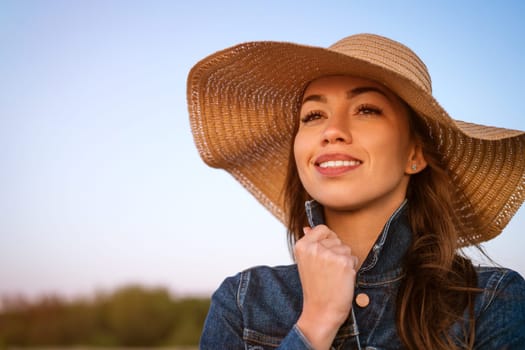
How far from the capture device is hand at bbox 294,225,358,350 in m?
1.98

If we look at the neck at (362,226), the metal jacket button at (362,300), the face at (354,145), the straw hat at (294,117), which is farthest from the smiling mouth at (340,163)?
the metal jacket button at (362,300)

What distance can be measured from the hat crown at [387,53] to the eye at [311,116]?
0.82 feet

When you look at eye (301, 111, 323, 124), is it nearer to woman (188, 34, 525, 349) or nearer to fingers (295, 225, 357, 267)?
woman (188, 34, 525, 349)

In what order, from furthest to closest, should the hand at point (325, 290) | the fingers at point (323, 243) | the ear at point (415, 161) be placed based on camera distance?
1. the ear at point (415, 161)
2. the fingers at point (323, 243)
3. the hand at point (325, 290)

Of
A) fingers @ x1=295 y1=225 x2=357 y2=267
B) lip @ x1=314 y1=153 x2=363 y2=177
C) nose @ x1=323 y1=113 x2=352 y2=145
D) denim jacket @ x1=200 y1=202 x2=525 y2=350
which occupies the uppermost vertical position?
nose @ x1=323 y1=113 x2=352 y2=145

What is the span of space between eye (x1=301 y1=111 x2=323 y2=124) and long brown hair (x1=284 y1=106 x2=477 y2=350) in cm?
37

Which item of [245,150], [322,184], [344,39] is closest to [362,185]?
[322,184]

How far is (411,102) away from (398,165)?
24 centimetres

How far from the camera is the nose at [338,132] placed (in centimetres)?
231

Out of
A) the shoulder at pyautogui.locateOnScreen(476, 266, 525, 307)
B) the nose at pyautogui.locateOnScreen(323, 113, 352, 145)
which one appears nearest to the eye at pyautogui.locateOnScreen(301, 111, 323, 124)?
the nose at pyautogui.locateOnScreen(323, 113, 352, 145)

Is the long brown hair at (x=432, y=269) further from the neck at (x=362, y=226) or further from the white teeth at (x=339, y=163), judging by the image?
the white teeth at (x=339, y=163)

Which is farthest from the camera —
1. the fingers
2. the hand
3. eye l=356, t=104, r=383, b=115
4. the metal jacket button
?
eye l=356, t=104, r=383, b=115

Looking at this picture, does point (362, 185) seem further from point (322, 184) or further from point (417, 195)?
point (417, 195)

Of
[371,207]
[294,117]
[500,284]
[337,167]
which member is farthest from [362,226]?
[294,117]
